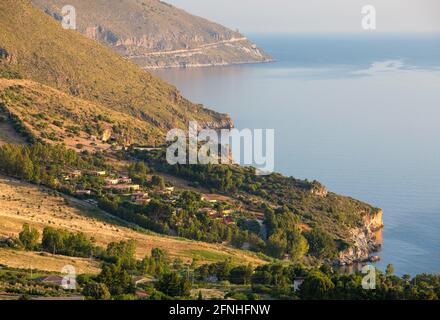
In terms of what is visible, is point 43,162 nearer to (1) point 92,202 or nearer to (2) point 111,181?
(2) point 111,181

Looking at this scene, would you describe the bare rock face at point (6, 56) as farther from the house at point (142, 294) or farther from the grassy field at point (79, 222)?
the house at point (142, 294)

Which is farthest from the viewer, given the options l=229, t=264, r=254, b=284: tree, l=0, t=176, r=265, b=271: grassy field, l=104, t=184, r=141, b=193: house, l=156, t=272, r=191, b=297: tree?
l=104, t=184, r=141, b=193: house

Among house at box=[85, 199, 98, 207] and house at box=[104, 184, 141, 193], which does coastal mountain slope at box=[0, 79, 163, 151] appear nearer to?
house at box=[104, 184, 141, 193]

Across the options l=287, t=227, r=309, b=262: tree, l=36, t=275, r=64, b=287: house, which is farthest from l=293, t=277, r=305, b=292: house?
A: l=287, t=227, r=309, b=262: tree

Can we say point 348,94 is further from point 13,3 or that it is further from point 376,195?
point 376,195

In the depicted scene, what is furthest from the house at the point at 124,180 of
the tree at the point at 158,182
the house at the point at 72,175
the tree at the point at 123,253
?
the tree at the point at 123,253
